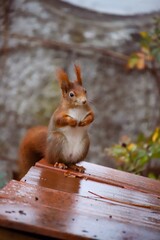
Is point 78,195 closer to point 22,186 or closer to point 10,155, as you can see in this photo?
point 22,186

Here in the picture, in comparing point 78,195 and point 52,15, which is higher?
point 52,15

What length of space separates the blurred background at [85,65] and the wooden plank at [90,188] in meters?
2.63

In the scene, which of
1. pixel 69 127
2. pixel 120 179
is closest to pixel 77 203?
pixel 120 179

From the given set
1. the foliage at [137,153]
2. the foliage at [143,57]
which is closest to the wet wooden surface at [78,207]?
the foliage at [137,153]

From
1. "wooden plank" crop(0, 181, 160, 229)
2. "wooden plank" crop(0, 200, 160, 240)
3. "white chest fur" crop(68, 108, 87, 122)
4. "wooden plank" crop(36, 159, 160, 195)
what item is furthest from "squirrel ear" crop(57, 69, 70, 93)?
"wooden plank" crop(0, 200, 160, 240)

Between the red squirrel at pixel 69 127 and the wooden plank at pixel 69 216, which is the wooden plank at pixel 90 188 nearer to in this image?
the wooden plank at pixel 69 216

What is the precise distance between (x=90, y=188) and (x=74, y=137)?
2.41 ft

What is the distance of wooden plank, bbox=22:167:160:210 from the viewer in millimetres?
1592

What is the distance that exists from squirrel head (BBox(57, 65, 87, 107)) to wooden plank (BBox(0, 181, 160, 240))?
3.10ft

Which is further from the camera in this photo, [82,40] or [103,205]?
[82,40]

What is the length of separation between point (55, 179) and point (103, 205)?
1.01ft

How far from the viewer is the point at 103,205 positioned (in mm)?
1477

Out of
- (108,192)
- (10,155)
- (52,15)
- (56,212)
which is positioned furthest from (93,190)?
(52,15)

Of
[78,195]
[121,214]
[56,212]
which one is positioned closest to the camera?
[56,212]
